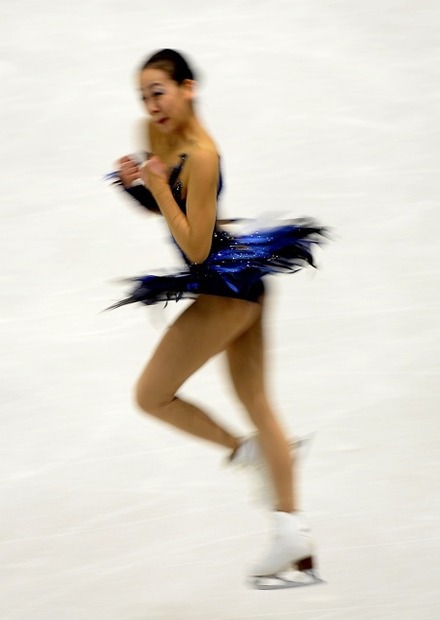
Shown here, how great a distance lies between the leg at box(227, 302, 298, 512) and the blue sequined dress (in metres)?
0.14

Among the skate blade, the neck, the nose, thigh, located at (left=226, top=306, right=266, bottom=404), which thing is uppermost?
the nose

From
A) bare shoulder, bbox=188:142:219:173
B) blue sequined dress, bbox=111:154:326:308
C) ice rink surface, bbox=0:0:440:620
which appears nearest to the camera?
bare shoulder, bbox=188:142:219:173

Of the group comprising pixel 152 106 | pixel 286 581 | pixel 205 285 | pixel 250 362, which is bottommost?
pixel 286 581

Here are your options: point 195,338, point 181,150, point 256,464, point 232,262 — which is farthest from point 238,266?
point 256,464

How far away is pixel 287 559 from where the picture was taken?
117 inches

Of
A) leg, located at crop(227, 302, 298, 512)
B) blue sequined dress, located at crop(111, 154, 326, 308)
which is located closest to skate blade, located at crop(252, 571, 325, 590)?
leg, located at crop(227, 302, 298, 512)

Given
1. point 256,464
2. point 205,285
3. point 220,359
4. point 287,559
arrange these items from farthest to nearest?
point 220,359, point 256,464, point 287,559, point 205,285

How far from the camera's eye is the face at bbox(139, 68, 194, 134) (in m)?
2.75

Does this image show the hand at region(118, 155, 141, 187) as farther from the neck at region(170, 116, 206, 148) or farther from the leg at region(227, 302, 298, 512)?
the leg at region(227, 302, 298, 512)

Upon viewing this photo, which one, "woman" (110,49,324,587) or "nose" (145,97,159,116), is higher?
"nose" (145,97,159,116)

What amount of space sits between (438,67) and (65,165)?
228 centimetres

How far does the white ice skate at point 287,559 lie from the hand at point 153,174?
86cm

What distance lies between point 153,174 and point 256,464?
805 mm

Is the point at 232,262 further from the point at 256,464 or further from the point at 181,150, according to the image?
the point at 256,464
